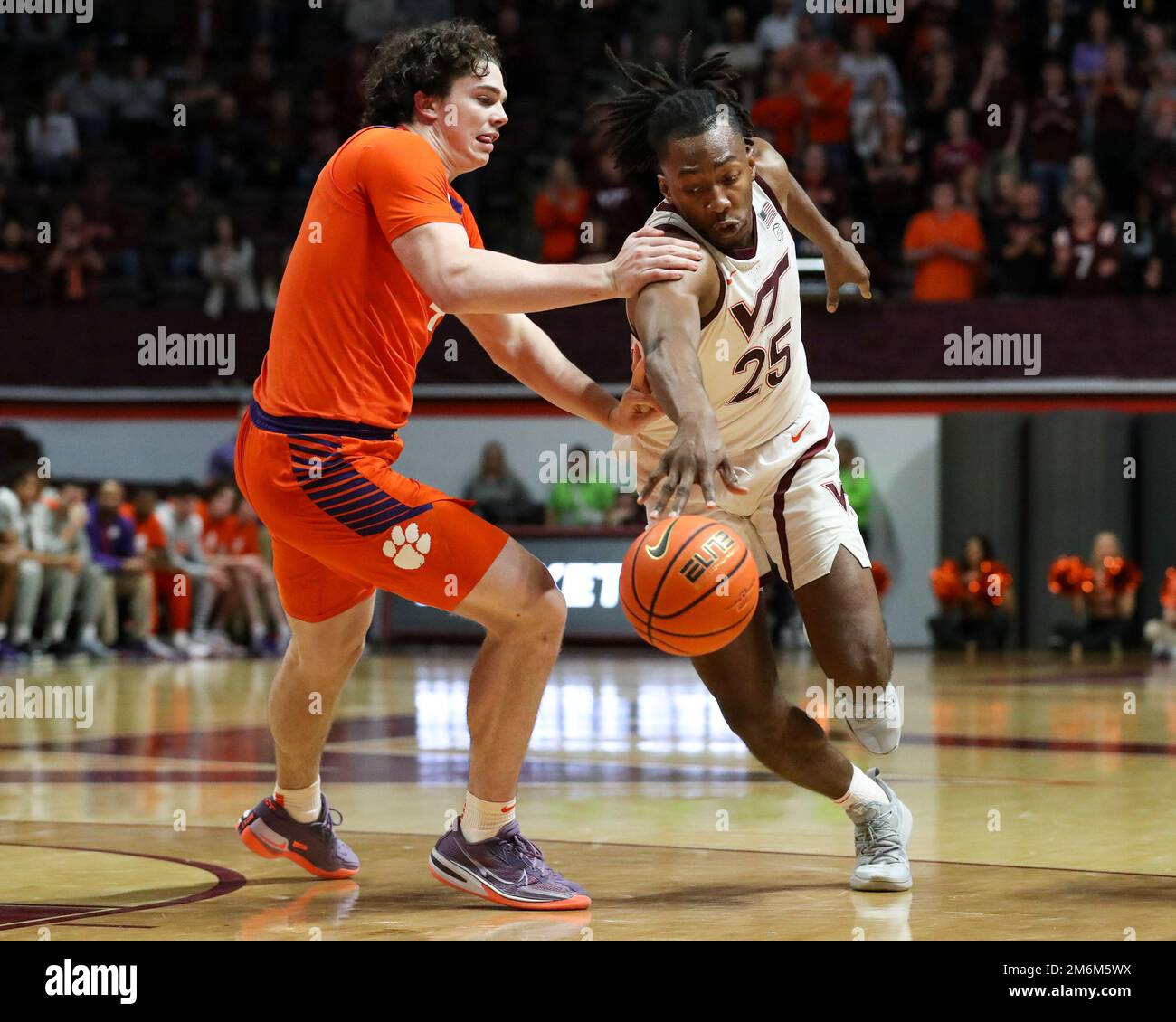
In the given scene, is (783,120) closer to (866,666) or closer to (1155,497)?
(1155,497)

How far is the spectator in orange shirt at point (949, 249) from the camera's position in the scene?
53.8 feet

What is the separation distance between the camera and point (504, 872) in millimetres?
4535

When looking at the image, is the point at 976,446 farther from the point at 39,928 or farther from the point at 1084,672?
the point at 39,928

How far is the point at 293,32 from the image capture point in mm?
20391

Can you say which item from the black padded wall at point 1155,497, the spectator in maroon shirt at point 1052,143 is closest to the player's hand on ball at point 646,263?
the black padded wall at point 1155,497

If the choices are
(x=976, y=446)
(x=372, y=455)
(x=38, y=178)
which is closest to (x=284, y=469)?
(x=372, y=455)

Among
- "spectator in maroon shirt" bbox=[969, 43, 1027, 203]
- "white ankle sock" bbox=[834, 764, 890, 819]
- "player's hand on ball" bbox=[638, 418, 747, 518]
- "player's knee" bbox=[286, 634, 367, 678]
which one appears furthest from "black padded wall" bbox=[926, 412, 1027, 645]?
"player's hand on ball" bbox=[638, 418, 747, 518]

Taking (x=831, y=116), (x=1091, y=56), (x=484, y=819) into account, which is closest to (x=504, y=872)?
(x=484, y=819)

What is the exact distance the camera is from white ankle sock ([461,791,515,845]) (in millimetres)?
4598

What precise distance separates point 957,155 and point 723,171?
12.8 meters

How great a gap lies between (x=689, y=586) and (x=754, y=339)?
0.89 metres

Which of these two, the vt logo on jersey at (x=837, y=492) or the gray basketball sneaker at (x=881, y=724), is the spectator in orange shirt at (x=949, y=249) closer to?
the vt logo on jersey at (x=837, y=492)

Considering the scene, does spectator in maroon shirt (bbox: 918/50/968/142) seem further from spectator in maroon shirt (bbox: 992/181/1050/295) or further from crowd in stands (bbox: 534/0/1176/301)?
spectator in maroon shirt (bbox: 992/181/1050/295)

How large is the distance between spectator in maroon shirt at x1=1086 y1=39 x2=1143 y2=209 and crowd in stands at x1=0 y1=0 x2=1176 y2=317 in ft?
0.07
